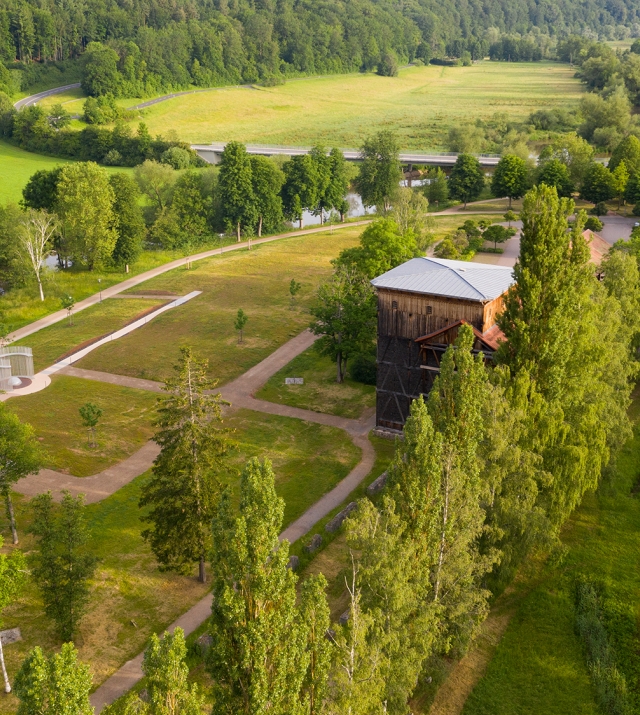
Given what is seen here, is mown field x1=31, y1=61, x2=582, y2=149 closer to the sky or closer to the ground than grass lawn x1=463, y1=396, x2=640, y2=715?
closer to the sky

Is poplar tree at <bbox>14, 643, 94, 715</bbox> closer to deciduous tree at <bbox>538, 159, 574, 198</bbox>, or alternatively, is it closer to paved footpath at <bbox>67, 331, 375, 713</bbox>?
paved footpath at <bbox>67, 331, 375, 713</bbox>

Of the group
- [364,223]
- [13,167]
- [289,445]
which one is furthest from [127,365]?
[13,167]

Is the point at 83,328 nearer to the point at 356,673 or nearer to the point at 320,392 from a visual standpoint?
the point at 320,392

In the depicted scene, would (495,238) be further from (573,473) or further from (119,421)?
(573,473)

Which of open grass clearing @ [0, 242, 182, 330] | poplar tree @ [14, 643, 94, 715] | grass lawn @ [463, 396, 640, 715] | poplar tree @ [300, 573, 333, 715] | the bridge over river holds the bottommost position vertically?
grass lawn @ [463, 396, 640, 715]

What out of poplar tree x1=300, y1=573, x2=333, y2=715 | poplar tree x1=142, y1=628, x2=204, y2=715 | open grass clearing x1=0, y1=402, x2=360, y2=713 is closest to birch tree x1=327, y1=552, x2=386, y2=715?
poplar tree x1=300, y1=573, x2=333, y2=715

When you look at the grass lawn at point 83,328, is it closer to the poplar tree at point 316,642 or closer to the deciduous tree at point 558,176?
the poplar tree at point 316,642
